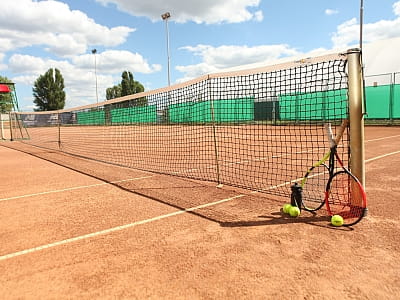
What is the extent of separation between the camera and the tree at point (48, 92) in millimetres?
68875

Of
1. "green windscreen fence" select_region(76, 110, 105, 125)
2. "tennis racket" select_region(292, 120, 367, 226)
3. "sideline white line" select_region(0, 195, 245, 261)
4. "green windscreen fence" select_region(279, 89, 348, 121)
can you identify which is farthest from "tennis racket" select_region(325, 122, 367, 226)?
"green windscreen fence" select_region(76, 110, 105, 125)

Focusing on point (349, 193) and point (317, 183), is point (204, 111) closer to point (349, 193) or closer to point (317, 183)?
point (317, 183)

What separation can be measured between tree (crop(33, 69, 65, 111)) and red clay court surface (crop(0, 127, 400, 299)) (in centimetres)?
7176

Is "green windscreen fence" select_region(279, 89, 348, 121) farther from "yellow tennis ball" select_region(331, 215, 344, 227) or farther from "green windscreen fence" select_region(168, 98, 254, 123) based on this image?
"yellow tennis ball" select_region(331, 215, 344, 227)

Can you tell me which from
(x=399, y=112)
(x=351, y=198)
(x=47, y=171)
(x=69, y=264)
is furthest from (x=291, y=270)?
Answer: (x=399, y=112)

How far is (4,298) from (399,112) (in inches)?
1175

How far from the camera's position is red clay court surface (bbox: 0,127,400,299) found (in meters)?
2.64

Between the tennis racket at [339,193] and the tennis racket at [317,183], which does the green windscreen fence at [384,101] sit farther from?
the tennis racket at [339,193]

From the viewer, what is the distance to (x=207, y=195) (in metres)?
5.50

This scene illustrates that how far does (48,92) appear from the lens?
69125 mm

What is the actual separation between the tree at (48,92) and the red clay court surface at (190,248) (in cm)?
7176

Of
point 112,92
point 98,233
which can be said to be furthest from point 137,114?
point 112,92

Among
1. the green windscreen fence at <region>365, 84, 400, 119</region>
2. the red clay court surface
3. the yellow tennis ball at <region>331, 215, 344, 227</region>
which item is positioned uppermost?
the green windscreen fence at <region>365, 84, 400, 119</region>

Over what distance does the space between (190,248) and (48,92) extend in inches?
2991
